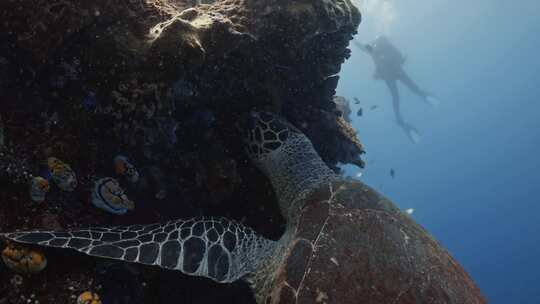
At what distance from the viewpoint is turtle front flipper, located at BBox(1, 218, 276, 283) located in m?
2.28

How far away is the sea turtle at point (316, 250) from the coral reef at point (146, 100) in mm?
360

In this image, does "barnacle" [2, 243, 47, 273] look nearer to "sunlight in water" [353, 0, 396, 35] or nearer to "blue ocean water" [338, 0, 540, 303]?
"sunlight in water" [353, 0, 396, 35]

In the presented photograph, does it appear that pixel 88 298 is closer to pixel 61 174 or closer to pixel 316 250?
pixel 61 174

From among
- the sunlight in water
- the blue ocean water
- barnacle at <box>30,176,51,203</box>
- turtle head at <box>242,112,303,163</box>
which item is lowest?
the blue ocean water

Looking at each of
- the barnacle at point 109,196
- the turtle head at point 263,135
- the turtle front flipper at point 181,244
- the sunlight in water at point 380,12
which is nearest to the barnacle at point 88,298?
the turtle front flipper at point 181,244

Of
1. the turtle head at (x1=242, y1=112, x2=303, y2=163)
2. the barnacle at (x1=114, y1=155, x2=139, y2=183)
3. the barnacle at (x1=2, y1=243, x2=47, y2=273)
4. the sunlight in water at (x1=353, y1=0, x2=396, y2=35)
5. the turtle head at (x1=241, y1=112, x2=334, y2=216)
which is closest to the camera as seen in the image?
the barnacle at (x1=2, y1=243, x2=47, y2=273)

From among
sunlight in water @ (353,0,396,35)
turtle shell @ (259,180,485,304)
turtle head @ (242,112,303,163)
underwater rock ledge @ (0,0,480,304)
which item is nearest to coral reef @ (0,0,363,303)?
underwater rock ledge @ (0,0,480,304)

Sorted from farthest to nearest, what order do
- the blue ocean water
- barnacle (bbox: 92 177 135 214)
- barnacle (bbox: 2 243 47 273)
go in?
the blue ocean water → barnacle (bbox: 92 177 135 214) → barnacle (bbox: 2 243 47 273)

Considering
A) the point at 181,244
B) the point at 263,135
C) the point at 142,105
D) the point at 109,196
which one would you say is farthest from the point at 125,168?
the point at 263,135

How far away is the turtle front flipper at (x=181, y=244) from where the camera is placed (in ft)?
7.48

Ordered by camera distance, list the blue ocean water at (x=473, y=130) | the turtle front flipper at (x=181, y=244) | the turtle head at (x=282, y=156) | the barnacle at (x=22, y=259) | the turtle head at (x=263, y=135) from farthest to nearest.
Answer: the blue ocean water at (x=473, y=130) < the turtle head at (x=263, y=135) < the turtle head at (x=282, y=156) < the turtle front flipper at (x=181, y=244) < the barnacle at (x=22, y=259)

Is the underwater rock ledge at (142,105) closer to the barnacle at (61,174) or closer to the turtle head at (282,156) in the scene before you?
the barnacle at (61,174)

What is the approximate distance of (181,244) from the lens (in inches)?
108

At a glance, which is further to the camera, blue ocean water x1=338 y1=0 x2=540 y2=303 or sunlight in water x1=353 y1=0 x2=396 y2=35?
blue ocean water x1=338 y1=0 x2=540 y2=303
